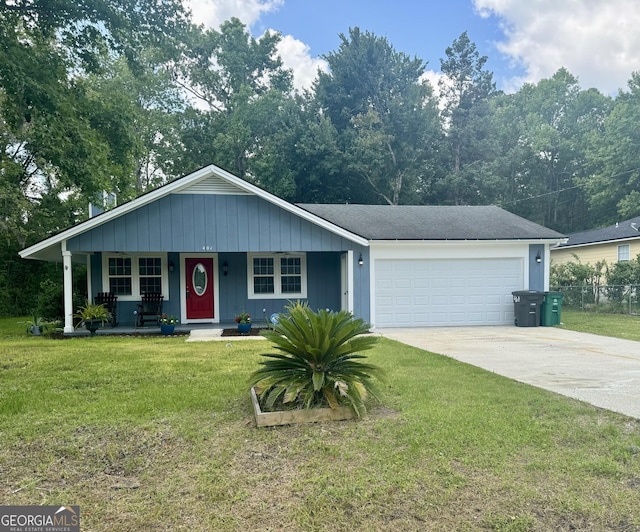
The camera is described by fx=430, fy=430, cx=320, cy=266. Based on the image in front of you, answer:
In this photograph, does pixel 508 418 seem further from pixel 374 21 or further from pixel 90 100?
pixel 374 21

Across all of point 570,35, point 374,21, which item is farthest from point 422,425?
point 374,21

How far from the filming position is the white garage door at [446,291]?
12422 mm

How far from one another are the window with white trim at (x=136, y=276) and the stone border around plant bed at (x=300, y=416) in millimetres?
9264

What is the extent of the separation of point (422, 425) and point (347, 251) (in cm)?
822

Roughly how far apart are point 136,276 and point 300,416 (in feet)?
32.4

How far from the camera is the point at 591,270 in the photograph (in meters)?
17.2

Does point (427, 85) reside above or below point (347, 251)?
above

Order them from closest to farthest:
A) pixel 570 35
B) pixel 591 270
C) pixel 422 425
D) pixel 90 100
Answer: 1. pixel 422 425
2. pixel 90 100
3. pixel 591 270
4. pixel 570 35

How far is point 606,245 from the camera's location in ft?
68.4

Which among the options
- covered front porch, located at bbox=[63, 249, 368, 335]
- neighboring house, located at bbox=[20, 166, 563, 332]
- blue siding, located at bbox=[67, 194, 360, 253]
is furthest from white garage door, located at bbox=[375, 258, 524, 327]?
blue siding, located at bbox=[67, 194, 360, 253]

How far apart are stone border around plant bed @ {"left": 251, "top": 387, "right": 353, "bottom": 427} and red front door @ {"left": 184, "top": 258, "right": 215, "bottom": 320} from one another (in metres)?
9.02

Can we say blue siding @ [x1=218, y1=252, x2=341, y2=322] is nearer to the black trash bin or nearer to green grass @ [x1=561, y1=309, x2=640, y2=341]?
the black trash bin

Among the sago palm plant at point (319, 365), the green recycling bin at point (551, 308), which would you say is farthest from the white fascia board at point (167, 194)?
the sago palm plant at point (319, 365)

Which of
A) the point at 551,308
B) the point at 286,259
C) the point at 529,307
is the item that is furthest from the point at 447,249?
the point at 286,259
